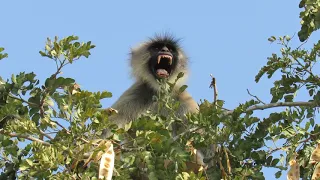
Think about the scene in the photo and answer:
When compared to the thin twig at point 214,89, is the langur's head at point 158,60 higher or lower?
higher

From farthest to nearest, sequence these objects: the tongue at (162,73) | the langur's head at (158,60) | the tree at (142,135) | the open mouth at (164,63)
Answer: the open mouth at (164,63), the langur's head at (158,60), the tongue at (162,73), the tree at (142,135)

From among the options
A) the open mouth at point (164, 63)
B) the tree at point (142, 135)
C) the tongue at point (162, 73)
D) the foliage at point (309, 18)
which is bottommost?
the tree at point (142, 135)

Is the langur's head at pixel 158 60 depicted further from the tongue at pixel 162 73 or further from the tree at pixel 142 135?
the tree at pixel 142 135

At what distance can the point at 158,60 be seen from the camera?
8812mm

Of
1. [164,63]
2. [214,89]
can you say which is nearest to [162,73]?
[164,63]

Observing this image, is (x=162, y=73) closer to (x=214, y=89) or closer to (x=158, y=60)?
(x=158, y=60)

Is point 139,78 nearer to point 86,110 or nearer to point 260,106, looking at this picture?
point 260,106

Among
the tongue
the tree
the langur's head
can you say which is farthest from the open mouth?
the tree

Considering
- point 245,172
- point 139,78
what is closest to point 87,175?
point 245,172

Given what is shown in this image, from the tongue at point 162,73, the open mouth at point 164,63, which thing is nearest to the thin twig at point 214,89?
the tongue at point 162,73

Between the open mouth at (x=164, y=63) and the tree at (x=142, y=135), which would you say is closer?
the tree at (x=142, y=135)

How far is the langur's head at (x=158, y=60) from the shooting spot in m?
8.59

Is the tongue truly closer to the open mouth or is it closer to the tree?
the open mouth

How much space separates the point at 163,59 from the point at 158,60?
0.32 ft
